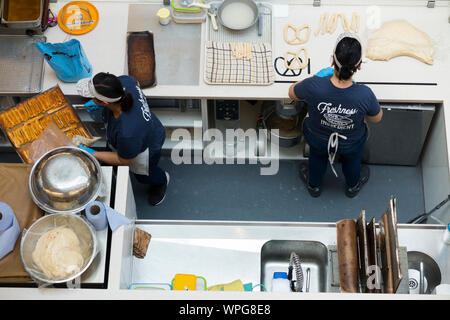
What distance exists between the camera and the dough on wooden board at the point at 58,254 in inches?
69.7

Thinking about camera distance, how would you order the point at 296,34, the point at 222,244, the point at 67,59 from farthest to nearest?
the point at 296,34
the point at 67,59
the point at 222,244

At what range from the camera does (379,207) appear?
125 inches

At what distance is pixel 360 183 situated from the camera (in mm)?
3203

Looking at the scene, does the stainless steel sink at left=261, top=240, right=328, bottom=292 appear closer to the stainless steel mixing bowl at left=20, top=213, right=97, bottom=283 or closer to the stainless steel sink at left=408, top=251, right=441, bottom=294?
the stainless steel sink at left=408, top=251, right=441, bottom=294

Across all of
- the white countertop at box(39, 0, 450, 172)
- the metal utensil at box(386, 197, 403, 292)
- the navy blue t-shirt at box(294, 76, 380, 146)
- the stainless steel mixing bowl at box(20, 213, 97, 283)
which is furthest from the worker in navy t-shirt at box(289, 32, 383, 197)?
the stainless steel mixing bowl at box(20, 213, 97, 283)

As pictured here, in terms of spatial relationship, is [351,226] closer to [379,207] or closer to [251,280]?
[251,280]

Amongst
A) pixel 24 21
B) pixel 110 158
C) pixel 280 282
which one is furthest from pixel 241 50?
pixel 280 282

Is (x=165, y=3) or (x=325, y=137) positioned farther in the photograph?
(x=165, y=3)

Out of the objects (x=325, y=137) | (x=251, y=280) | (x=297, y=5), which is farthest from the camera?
(x=297, y=5)

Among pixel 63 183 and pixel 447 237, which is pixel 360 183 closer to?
pixel 447 237

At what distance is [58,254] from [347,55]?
1.44 metres

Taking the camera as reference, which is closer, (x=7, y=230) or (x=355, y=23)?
(x=7, y=230)
